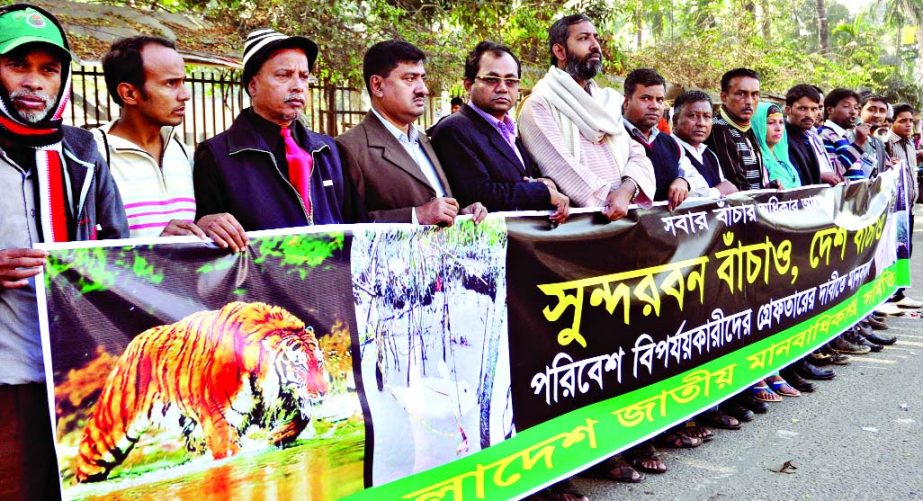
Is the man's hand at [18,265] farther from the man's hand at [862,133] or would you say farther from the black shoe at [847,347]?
the man's hand at [862,133]

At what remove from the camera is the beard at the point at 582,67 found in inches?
166

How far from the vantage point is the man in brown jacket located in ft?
10.7

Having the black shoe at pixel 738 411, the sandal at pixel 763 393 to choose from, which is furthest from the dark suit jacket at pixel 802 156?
the black shoe at pixel 738 411

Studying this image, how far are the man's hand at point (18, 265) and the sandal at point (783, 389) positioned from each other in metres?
4.38

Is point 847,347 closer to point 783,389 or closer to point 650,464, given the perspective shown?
point 783,389

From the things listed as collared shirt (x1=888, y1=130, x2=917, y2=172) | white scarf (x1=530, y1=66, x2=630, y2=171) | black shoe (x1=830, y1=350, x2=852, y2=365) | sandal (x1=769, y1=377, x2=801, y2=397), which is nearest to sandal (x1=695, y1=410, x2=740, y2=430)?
sandal (x1=769, y1=377, x2=801, y2=397)

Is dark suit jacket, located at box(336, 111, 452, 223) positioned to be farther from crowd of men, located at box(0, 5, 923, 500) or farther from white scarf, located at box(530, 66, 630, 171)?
white scarf, located at box(530, 66, 630, 171)

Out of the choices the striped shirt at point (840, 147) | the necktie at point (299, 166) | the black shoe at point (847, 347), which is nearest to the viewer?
the necktie at point (299, 166)

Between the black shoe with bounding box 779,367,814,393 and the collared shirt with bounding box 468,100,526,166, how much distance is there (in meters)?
2.62

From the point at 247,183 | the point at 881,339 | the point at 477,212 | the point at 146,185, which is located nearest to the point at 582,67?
the point at 477,212

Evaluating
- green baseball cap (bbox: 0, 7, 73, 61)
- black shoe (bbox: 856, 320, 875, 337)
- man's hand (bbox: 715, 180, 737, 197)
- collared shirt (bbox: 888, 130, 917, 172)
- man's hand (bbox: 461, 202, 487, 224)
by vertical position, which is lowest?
black shoe (bbox: 856, 320, 875, 337)

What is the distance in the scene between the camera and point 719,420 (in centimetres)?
451

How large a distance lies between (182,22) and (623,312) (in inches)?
301

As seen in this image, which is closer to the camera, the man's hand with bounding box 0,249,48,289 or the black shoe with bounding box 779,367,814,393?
the man's hand with bounding box 0,249,48,289
